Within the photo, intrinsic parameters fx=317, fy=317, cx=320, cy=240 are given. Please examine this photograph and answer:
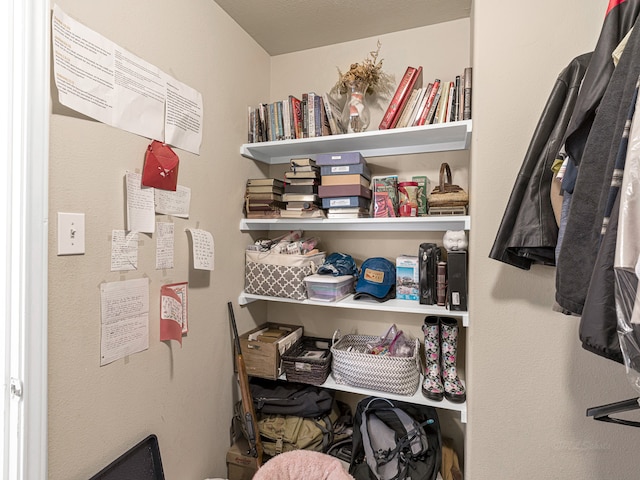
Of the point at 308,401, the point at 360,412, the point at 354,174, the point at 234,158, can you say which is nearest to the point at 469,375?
the point at 360,412

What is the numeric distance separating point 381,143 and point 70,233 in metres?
1.38

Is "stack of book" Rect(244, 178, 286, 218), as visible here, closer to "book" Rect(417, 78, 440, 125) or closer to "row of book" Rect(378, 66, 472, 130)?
"row of book" Rect(378, 66, 472, 130)

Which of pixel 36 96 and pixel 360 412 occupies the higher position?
pixel 36 96

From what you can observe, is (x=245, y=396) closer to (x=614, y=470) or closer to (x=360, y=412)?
(x=360, y=412)

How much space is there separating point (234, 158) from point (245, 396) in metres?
1.20

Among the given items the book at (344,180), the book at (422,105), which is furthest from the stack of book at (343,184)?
the book at (422,105)

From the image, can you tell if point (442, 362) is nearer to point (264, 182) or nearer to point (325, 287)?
point (325, 287)

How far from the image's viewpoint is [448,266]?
1.38m

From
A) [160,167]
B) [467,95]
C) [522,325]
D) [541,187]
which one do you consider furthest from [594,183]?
[160,167]

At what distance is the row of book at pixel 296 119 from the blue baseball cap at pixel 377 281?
74 centimetres

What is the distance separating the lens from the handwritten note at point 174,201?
122 centimetres

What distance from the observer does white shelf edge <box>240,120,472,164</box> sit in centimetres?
145

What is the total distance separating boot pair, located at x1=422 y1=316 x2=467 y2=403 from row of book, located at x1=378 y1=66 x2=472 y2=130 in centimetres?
95

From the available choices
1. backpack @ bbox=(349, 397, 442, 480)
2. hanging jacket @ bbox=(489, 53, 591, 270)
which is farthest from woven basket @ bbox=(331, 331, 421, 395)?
hanging jacket @ bbox=(489, 53, 591, 270)
